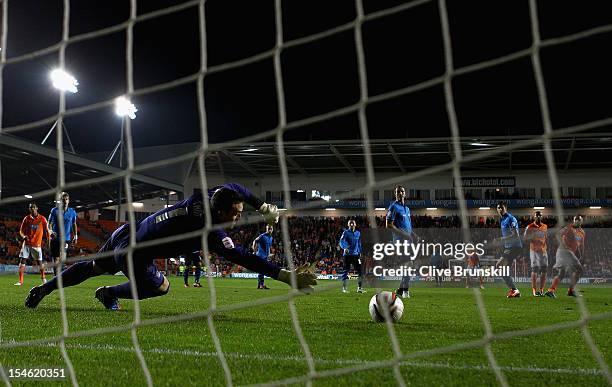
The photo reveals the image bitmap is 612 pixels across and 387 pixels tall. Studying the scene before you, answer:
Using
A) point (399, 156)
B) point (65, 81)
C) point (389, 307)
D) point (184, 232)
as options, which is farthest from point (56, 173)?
point (389, 307)

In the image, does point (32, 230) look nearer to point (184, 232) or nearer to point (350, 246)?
point (350, 246)

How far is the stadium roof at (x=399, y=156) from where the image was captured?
96.4ft

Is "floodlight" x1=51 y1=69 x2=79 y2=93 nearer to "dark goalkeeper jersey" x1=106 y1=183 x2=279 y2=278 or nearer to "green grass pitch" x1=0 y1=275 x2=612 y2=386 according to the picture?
"dark goalkeeper jersey" x1=106 y1=183 x2=279 y2=278

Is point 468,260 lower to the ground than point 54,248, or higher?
lower

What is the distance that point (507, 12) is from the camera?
2372 centimetres

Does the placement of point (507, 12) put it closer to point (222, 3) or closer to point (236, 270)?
point (222, 3)

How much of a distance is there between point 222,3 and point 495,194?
24.4 meters

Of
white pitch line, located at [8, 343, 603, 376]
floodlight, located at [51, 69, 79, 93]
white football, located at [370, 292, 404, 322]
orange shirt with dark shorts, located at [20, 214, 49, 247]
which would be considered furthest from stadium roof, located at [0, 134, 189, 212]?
white pitch line, located at [8, 343, 603, 376]

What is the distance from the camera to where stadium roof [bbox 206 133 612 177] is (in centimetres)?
2938

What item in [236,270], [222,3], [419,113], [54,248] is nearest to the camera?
[54,248]

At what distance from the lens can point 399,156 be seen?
3256cm

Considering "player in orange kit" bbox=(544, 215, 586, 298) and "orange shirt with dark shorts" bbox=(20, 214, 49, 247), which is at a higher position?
"orange shirt with dark shorts" bbox=(20, 214, 49, 247)

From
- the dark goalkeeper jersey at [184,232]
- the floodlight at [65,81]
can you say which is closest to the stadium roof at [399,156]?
the floodlight at [65,81]

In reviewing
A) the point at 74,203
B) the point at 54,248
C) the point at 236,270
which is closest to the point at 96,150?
the point at 74,203
